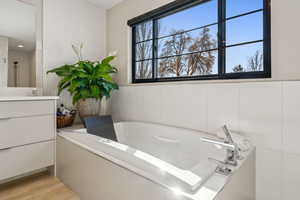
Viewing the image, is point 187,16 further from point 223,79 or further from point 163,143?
point 163,143

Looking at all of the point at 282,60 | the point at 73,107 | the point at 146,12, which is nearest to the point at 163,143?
the point at 282,60

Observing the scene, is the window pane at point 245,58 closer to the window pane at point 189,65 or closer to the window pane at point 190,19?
the window pane at point 189,65

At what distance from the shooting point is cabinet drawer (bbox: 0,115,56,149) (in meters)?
1.44

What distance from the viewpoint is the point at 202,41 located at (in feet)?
5.85

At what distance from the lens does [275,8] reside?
50.0 inches

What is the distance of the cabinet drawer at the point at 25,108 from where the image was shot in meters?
1.43

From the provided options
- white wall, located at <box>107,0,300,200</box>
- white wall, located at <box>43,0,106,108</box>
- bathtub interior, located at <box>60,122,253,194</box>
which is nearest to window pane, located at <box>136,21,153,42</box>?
white wall, located at <box>43,0,106,108</box>

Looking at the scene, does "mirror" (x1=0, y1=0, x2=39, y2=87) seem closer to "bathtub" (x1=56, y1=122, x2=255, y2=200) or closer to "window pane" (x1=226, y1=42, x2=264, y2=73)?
"bathtub" (x1=56, y1=122, x2=255, y2=200)

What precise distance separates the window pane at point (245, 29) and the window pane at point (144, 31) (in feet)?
3.51

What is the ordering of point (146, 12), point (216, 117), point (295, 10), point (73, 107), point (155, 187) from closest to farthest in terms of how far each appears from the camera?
point (155, 187)
point (295, 10)
point (216, 117)
point (146, 12)
point (73, 107)

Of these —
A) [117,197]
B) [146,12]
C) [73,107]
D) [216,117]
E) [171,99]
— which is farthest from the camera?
[73,107]

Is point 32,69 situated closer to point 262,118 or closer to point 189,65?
point 189,65

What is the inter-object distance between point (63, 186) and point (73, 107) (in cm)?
111

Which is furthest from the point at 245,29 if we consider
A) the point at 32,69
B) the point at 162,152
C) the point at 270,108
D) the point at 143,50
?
the point at 32,69
